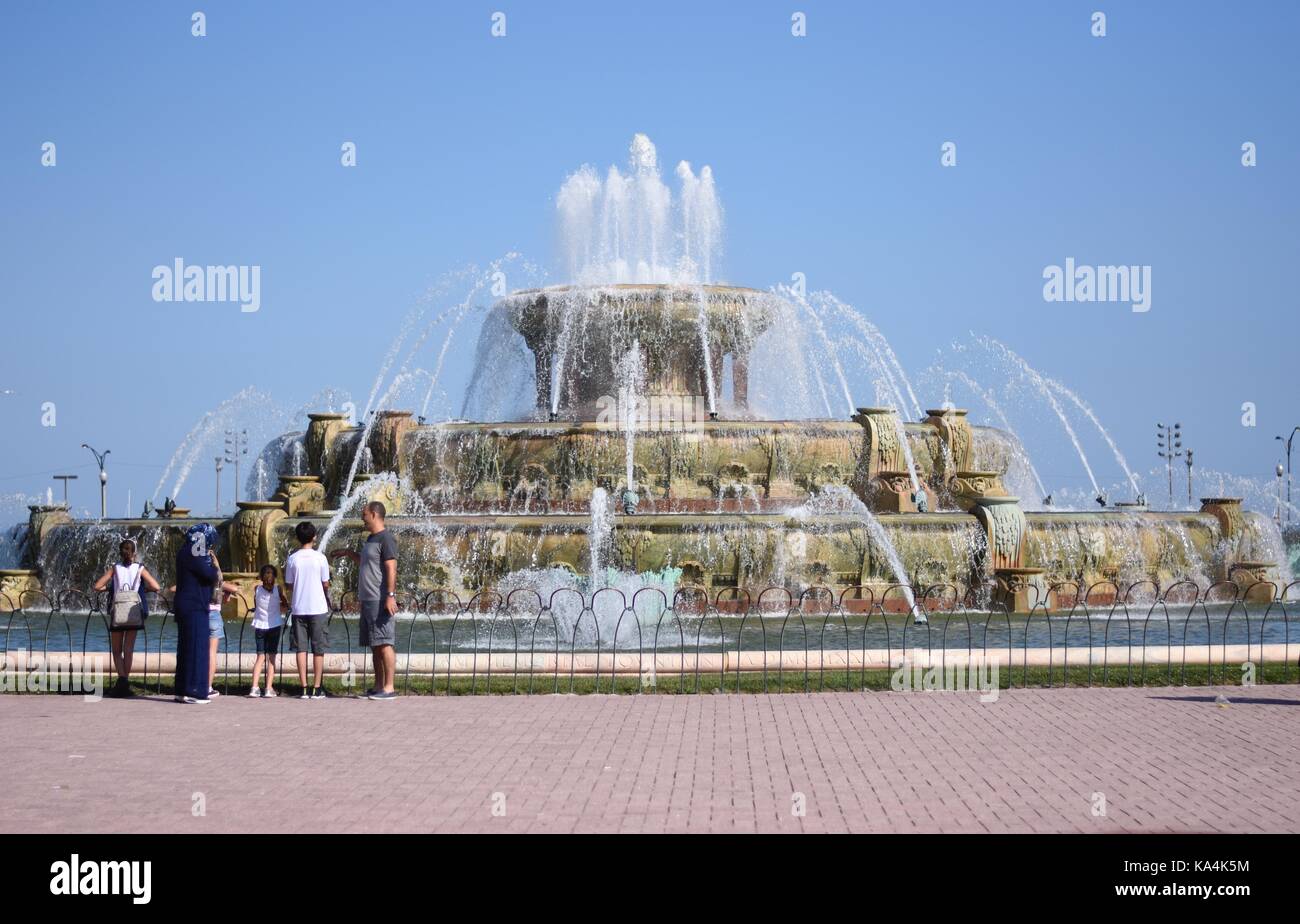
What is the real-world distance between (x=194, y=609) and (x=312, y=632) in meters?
1.04

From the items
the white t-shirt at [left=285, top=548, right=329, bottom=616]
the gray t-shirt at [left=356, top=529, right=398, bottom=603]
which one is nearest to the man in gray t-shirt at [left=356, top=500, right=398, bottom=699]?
the gray t-shirt at [left=356, top=529, right=398, bottom=603]

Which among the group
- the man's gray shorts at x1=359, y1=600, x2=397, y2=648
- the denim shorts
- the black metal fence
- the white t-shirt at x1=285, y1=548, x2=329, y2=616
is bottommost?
the black metal fence

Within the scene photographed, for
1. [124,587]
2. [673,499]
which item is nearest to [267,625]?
[124,587]

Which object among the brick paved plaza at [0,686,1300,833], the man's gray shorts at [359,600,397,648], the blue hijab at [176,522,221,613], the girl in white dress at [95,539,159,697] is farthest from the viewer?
the girl in white dress at [95,539,159,697]

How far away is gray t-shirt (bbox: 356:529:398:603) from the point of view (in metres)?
13.1

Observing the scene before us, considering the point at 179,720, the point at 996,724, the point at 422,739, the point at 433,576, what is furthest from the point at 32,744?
the point at 433,576

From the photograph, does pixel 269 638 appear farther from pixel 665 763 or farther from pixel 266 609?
pixel 665 763

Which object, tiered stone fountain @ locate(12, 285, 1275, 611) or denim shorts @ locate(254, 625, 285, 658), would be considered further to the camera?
tiered stone fountain @ locate(12, 285, 1275, 611)

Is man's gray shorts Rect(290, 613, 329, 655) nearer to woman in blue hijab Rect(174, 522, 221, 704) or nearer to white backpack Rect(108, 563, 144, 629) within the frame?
woman in blue hijab Rect(174, 522, 221, 704)

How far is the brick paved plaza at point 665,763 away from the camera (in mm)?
8211

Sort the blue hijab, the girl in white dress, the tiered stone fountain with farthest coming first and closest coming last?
the tiered stone fountain → the girl in white dress → the blue hijab

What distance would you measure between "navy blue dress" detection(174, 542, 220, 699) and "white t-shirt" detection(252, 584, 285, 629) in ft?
1.65

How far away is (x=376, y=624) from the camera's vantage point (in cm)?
1306

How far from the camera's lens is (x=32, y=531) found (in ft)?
88.5
